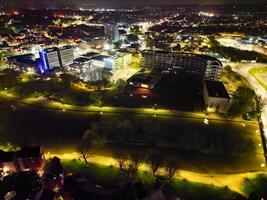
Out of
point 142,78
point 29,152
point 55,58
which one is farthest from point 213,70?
point 29,152

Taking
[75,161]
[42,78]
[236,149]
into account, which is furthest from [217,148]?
[42,78]

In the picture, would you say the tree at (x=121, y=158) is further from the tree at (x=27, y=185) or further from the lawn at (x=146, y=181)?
the tree at (x=27, y=185)

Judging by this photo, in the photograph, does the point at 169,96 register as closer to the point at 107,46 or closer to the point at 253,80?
the point at 253,80

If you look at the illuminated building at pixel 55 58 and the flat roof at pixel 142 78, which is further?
the illuminated building at pixel 55 58

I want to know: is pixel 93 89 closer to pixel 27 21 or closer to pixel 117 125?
pixel 117 125

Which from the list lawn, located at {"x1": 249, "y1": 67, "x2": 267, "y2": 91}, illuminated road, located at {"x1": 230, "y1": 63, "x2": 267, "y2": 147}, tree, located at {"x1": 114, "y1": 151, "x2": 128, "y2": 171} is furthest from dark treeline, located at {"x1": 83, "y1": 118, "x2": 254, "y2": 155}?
lawn, located at {"x1": 249, "y1": 67, "x2": 267, "y2": 91}

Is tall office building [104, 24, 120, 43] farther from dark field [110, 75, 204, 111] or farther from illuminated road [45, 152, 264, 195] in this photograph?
illuminated road [45, 152, 264, 195]

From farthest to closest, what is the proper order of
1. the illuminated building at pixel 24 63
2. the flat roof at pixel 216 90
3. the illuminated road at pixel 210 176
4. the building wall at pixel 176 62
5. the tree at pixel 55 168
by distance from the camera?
1. the illuminated building at pixel 24 63
2. the building wall at pixel 176 62
3. the flat roof at pixel 216 90
4. the illuminated road at pixel 210 176
5. the tree at pixel 55 168

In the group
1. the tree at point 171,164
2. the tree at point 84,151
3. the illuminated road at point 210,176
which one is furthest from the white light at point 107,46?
the tree at point 171,164
